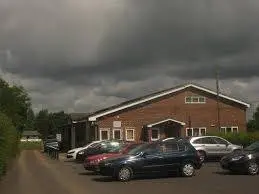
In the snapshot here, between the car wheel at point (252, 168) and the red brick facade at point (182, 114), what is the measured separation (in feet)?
104

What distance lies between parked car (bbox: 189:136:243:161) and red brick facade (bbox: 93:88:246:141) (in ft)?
69.4

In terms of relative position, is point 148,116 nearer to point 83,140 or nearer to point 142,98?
point 142,98

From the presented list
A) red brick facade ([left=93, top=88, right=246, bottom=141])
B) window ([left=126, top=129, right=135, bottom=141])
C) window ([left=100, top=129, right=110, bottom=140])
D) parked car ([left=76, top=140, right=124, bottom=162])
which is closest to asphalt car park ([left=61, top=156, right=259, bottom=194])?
parked car ([left=76, top=140, right=124, bottom=162])

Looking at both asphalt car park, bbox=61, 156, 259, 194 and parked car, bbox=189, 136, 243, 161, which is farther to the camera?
parked car, bbox=189, 136, 243, 161

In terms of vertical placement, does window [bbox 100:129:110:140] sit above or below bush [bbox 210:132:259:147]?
above

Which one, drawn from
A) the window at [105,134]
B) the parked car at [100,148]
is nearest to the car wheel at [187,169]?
the parked car at [100,148]

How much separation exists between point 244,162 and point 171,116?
32610 mm

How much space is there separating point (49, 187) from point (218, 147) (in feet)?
51.9

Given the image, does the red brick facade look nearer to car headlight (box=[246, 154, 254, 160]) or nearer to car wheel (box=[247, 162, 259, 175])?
car headlight (box=[246, 154, 254, 160])

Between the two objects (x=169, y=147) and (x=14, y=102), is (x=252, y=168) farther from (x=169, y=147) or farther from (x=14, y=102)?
(x=14, y=102)

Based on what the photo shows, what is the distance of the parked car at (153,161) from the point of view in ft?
74.9

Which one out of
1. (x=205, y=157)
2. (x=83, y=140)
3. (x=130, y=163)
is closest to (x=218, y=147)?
(x=205, y=157)

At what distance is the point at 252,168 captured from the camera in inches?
950

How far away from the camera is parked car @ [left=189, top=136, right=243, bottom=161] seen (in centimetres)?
3416
